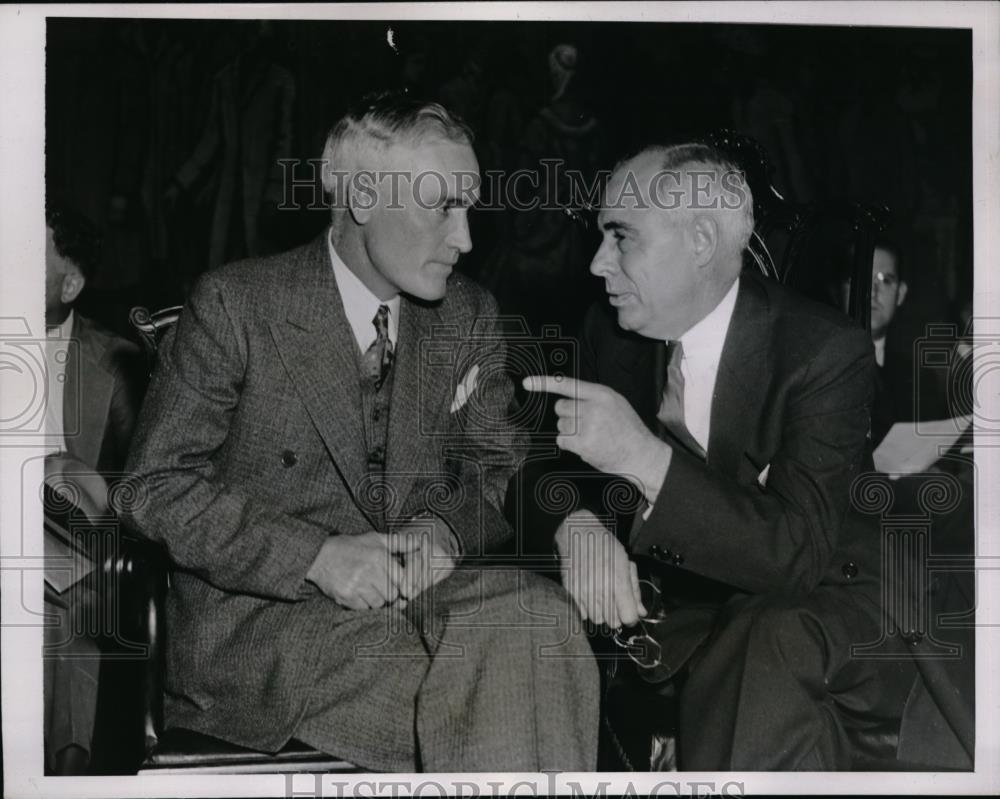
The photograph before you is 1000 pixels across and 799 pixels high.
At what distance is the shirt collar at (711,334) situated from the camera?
221 cm

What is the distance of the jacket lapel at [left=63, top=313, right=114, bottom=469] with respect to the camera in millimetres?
2213

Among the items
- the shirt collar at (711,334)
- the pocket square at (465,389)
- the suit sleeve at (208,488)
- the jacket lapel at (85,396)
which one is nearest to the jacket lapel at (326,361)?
the suit sleeve at (208,488)

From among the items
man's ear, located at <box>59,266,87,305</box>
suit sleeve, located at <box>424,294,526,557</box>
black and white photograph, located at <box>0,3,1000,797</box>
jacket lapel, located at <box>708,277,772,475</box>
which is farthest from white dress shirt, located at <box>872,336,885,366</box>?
man's ear, located at <box>59,266,87,305</box>

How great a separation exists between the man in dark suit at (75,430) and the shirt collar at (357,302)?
491 millimetres

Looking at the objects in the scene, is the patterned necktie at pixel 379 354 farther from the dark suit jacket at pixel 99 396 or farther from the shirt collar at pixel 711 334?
the shirt collar at pixel 711 334

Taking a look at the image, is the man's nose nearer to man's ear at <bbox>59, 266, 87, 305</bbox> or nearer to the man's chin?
the man's chin

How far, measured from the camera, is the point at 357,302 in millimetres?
2127

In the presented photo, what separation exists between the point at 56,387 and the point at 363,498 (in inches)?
30.7

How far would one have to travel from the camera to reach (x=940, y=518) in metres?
2.35

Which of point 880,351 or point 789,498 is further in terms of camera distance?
point 880,351

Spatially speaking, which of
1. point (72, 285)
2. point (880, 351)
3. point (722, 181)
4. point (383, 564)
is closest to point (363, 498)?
point (383, 564)

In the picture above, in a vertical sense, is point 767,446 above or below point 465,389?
below

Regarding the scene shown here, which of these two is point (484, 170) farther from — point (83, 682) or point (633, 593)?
point (83, 682)

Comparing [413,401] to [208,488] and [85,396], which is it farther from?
[85,396]
